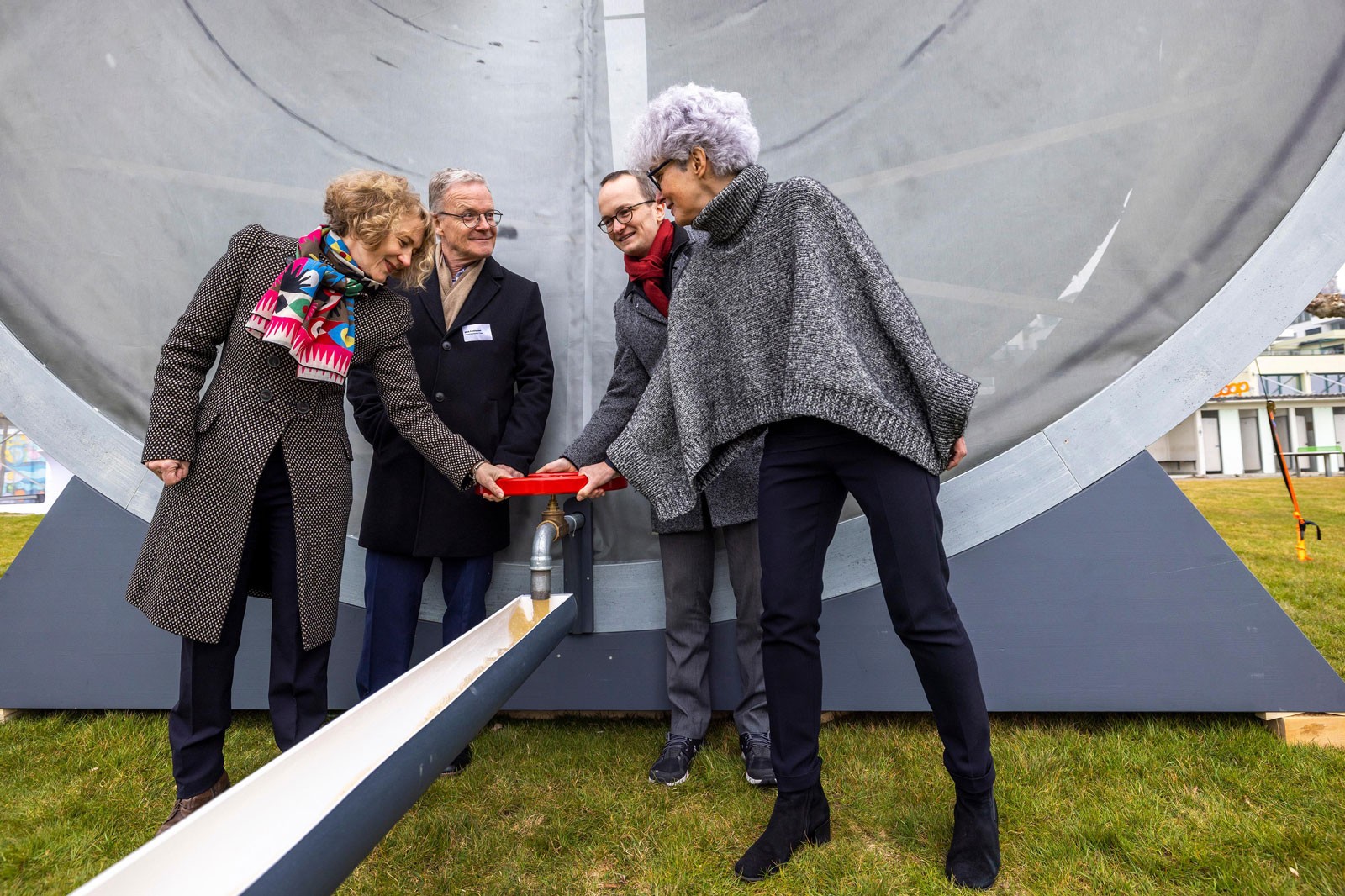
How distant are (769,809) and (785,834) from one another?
27 centimetres

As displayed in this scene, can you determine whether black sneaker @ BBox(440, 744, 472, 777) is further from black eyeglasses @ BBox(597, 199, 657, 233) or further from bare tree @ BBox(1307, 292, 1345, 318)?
bare tree @ BBox(1307, 292, 1345, 318)

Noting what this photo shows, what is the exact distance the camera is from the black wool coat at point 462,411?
84.1 inches

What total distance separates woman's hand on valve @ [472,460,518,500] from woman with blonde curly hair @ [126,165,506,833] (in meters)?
0.30

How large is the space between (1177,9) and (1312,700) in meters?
1.86

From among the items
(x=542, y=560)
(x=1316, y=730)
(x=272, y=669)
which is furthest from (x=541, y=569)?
(x=1316, y=730)

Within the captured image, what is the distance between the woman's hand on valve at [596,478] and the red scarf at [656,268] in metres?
0.49

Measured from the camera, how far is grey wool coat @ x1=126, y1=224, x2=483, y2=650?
1.61m

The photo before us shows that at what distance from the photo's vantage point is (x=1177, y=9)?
2.12 m

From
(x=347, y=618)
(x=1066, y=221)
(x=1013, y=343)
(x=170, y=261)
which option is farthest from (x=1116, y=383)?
(x=170, y=261)

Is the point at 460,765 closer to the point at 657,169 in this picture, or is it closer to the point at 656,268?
the point at 656,268

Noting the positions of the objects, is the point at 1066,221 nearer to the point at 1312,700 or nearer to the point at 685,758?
the point at 1312,700

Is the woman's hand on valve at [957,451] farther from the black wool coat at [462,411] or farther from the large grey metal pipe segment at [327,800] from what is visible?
the black wool coat at [462,411]

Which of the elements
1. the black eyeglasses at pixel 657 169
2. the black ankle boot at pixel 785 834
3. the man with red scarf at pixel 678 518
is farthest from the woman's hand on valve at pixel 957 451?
the black eyeglasses at pixel 657 169

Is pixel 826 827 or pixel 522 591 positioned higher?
pixel 522 591
